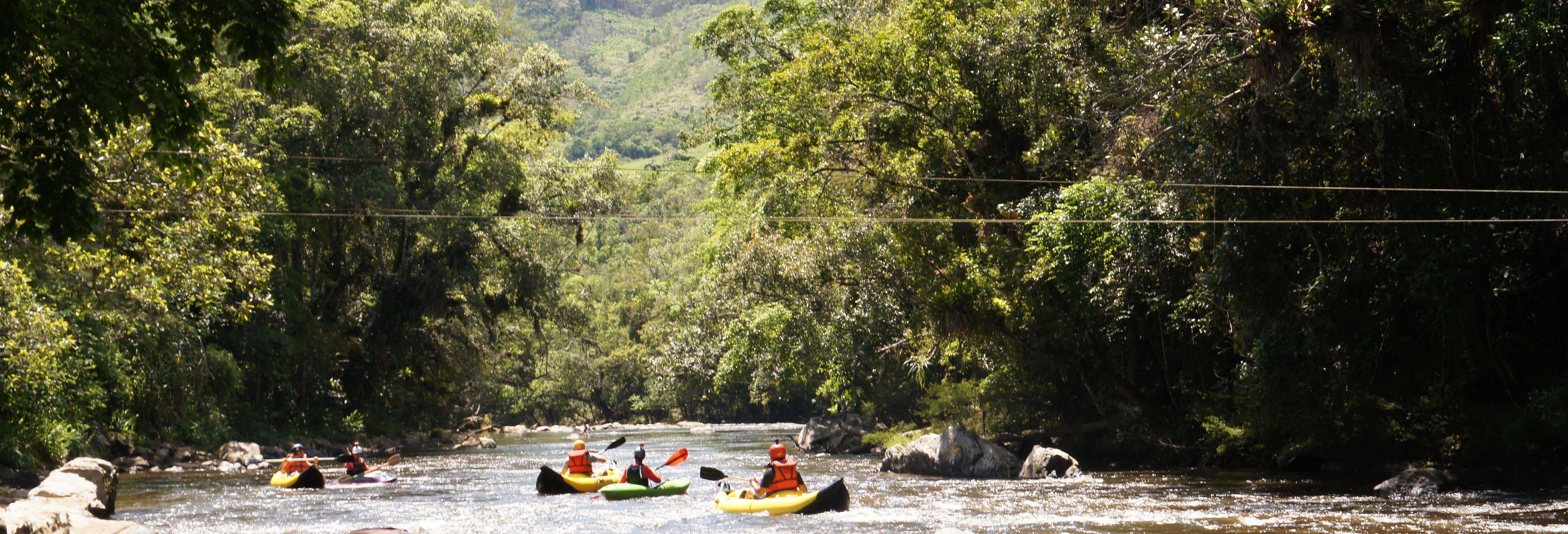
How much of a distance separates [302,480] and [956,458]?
430 inches

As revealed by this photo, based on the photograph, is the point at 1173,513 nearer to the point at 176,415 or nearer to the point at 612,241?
the point at 176,415

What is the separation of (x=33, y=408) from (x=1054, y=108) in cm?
1687

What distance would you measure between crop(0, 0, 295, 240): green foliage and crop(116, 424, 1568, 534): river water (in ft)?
20.3

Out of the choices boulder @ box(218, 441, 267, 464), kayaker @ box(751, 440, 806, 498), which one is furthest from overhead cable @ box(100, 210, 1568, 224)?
boulder @ box(218, 441, 267, 464)

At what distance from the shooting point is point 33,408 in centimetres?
1622

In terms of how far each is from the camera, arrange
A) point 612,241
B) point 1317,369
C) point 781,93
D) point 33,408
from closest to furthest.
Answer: point 1317,369
point 33,408
point 781,93
point 612,241

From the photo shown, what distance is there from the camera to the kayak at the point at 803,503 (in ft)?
46.4

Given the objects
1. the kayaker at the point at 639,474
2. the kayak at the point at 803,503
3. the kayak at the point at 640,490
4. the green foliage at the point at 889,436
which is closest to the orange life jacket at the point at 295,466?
the kayak at the point at 640,490

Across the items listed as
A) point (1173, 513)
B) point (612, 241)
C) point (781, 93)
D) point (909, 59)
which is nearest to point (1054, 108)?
point (909, 59)

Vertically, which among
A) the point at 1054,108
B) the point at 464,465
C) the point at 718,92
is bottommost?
the point at 464,465

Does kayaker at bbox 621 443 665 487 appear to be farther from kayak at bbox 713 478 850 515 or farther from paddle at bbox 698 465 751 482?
kayak at bbox 713 478 850 515

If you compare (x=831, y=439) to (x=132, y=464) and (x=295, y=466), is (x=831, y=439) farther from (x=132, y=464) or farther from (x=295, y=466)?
(x=132, y=464)

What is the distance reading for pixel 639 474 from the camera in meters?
16.9

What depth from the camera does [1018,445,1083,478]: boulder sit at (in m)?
19.2
